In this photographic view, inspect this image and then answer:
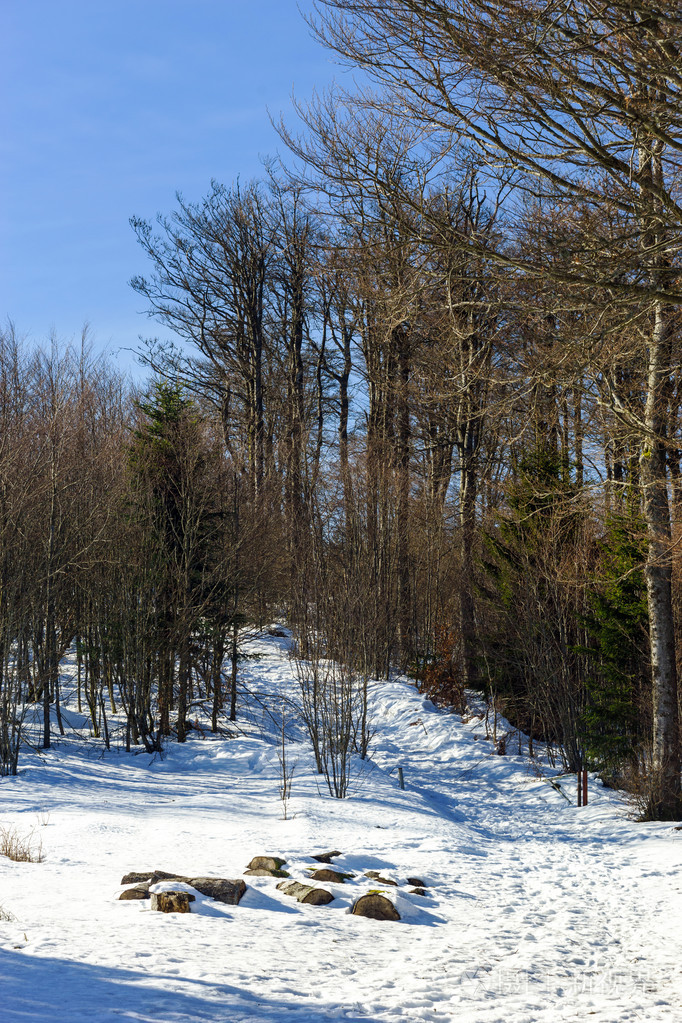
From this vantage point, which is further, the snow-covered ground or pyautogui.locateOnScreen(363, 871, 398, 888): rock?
pyautogui.locateOnScreen(363, 871, 398, 888): rock

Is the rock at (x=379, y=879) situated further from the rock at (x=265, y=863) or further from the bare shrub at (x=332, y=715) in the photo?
the bare shrub at (x=332, y=715)

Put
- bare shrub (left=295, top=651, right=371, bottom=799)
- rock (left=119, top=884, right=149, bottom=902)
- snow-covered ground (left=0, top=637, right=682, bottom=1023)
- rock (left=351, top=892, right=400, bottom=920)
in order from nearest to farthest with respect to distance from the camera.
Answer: snow-covered ground (left=0, top=637, right=682, bottom=1023) < rock (left=119, top=884, right=149, bottom=902) < rock (left=351, top=892, right=400, bottom=920) < bare shrub (left=295, top=651, right=371, bottom=799)

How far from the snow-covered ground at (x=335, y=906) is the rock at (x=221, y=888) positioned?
9cm

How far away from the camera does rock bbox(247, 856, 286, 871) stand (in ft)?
23.9

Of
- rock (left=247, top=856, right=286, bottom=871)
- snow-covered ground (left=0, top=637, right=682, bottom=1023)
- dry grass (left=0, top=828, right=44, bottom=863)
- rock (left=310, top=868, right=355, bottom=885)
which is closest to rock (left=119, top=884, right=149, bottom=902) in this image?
snow-covered ground (left=0, top=637, right=682, bottom=1023)

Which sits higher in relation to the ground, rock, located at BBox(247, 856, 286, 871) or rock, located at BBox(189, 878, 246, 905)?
rock, located at BBox(189, 878, 246, 905)

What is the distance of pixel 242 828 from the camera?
361 inches

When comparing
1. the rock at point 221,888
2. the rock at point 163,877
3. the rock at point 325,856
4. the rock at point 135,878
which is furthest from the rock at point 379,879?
the rock at point 135,878

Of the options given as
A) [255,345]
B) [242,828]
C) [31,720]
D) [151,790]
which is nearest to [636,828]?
[242,828]

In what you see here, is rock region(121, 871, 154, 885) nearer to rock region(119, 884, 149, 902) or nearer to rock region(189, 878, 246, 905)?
rock region(119, 884, 149, 902)

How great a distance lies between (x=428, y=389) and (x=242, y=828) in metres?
13.0

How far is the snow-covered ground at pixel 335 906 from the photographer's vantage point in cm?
444

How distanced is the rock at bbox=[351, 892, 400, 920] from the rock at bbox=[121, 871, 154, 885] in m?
1.69

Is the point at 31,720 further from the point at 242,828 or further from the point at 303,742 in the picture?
the point at 242,828
